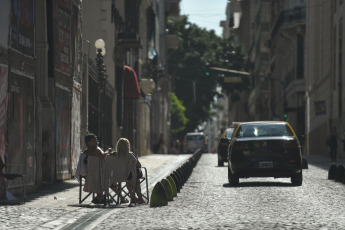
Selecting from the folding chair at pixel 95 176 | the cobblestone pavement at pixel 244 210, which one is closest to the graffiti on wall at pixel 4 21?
the folding chair at pixel 95 176

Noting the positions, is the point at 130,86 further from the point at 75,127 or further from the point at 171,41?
the point at 171,41

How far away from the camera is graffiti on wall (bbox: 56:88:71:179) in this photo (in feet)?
82.8

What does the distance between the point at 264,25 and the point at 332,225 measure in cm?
8177

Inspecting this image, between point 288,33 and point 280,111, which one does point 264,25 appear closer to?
point 280,111

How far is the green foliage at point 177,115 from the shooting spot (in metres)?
93.2

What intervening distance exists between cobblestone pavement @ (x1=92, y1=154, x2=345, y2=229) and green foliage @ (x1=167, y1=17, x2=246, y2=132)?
68.5 metres

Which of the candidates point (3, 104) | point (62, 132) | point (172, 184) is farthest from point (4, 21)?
point (62, 132)

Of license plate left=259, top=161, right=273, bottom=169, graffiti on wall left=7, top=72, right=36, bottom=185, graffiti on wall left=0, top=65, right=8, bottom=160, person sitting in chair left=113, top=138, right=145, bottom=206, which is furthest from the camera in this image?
license plate left=259, top=161, right=273, bottom=169

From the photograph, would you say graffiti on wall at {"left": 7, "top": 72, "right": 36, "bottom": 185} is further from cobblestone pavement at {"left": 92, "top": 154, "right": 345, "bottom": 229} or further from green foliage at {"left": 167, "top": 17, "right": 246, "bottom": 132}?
green foliage at {"left": 167, "top": 17, "right": 246, "bottom": 132}

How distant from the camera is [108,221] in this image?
44.9ft

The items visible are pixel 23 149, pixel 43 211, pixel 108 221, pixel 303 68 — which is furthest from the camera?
pixel 303 68

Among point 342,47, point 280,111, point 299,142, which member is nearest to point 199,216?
point 299,142

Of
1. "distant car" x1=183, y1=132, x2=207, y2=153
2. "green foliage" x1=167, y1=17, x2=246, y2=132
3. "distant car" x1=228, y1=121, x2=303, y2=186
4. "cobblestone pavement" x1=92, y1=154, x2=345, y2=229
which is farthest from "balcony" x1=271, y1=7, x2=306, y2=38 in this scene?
"cobblestone pavement" x1=92, y1=154, x2=345, y2=229

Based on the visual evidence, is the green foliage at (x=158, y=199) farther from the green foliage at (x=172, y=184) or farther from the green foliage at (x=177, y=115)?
the green foliage at (x=177, y=115)
